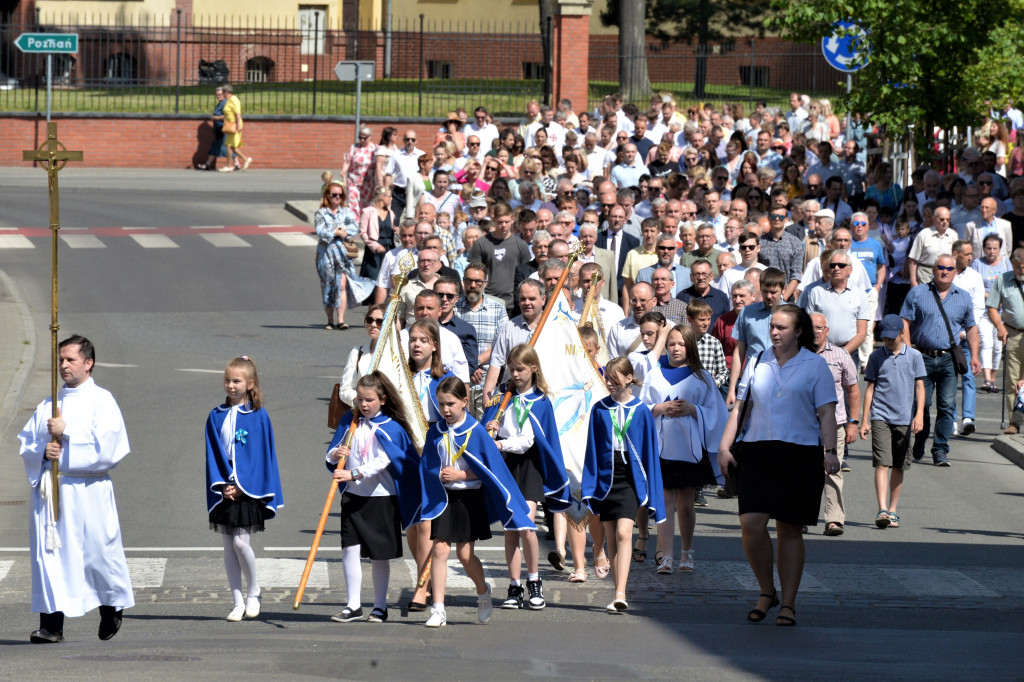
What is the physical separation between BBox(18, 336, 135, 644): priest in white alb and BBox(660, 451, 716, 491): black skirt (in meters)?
3.78

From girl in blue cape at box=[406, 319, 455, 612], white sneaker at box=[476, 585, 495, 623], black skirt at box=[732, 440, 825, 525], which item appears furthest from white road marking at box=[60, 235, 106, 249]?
black skirt at box=[732, 440, 825, 525]

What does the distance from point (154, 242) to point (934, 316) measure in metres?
16.3

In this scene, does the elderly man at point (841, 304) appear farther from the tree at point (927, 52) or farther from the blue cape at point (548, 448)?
the tree at point (927, 52)

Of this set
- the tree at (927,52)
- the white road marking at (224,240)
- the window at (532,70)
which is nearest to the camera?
the tree at (927,52)

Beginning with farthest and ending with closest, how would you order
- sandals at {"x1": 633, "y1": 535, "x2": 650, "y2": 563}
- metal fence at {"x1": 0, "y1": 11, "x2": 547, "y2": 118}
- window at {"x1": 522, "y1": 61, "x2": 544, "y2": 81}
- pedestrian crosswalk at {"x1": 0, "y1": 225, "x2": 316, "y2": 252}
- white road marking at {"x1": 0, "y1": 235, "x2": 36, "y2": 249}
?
window at {"x1": 522, "y1": 61, "x2": 544, "y2": 81}, metal fence at {"x1": 0, "y1": 11, "x2": 547, "y2": 118}, pedestrian crosswalk at {"x1": 0, "y1": 225, "x2": 316, "y2": 252}, white road marking at {"x1": 0, "y1": 235, "x2": 36, "y2": 249}, sandals at {"x1": 633, "y1": 535, "x2": 650, "y2": 563}

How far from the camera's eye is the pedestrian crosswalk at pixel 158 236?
28.0 metres

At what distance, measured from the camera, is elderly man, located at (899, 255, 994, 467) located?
1550cm

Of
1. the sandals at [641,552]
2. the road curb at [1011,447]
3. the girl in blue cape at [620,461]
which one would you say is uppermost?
the girl in blue cape at [620,461]

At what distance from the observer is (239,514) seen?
975 centimetres

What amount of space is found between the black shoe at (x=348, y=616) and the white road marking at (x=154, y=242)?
19.1m

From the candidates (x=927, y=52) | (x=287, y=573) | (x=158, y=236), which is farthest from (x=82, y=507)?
(x=158, y=236)

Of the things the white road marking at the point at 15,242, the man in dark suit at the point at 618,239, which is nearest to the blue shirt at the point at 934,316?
the man in dark suit at the point at 618,239

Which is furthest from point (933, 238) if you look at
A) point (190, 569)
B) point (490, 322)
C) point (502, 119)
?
point (502, 119)

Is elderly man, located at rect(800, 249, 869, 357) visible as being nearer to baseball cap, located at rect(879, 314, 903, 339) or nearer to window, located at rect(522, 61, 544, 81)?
baseball cap, located at rect(879, 314, 903, 339)
